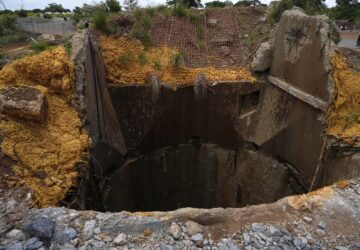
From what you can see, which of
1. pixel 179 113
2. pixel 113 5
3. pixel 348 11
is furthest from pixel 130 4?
pixel 348 11

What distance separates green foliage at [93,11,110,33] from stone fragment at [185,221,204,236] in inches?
225

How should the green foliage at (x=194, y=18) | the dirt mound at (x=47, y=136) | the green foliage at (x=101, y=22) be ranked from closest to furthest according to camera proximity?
the dirt mound at (x=47, y=136) < the green foliage at (x=101, y=22) < the green foliage at (x=194, y=18)

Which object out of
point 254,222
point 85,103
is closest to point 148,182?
point 85,103

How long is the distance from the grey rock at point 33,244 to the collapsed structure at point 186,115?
74 cm

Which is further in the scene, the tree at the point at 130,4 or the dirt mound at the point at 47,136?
the tree at the point at 130,4

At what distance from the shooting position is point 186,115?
24.9 ft

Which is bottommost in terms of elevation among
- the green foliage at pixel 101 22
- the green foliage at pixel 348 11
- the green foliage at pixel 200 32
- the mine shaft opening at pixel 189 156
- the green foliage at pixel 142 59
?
the mine shaft opening at pixel 189 156

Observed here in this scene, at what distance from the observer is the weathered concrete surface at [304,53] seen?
588 cm

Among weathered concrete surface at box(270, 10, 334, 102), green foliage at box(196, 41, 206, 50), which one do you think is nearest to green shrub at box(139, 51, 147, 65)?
green foliage at box(196, 41, 206, 50)

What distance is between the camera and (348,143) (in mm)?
5367

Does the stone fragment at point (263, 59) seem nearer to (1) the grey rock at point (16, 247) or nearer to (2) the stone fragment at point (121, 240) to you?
(2) the stone fragment at point (121, 240)

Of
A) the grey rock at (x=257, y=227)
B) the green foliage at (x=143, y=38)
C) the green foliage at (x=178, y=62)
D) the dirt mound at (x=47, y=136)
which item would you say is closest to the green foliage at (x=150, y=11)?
the green foliage at (x=143, y=38)

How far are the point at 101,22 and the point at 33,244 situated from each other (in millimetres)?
5761

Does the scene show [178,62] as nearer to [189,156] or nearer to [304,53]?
[189,156]
